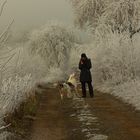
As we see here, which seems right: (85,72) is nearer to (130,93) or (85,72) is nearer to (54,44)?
(130,93)

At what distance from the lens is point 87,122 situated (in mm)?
12492

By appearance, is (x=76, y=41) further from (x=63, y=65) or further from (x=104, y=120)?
(x=104, y=120)

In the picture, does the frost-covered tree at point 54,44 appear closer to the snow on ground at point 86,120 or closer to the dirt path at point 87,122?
the snow on ground at point 86,120

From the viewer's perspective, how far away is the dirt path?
10.6 meters

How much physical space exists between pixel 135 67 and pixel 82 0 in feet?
56.2

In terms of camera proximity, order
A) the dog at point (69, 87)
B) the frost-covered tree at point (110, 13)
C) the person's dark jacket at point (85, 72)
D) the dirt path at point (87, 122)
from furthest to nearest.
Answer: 1. the frost-covered tree at point (110, 13)
2. the dog at point (69, 87)
3. the person's dark jacket at point (85, 72)
4. the dirt path at point (87, 122)

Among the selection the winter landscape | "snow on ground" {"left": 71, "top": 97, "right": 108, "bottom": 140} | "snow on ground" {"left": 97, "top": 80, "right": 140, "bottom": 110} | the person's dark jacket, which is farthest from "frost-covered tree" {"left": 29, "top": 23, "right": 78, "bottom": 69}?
"snow on ground" {"left": 71, "top": 97, "right": 108, "bottom": 140}

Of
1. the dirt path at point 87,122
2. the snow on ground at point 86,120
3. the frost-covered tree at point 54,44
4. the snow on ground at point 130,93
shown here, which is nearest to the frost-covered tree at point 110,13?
the snow on ground at point 130,93

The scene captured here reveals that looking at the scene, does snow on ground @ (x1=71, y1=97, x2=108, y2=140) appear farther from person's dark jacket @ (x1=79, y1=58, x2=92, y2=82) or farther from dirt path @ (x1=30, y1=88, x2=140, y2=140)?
person's dark jacket @ (x1=79, y1=58, x2=92, y2=82)

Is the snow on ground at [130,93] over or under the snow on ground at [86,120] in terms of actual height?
over

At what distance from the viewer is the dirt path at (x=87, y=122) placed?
1064 centimetres

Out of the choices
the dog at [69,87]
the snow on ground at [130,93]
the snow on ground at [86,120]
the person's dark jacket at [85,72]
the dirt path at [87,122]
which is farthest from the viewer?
the dog at [69,87]

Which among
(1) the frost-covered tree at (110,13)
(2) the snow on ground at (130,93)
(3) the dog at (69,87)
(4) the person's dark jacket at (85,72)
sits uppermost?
(1) the frost-covered tree at (110,13)

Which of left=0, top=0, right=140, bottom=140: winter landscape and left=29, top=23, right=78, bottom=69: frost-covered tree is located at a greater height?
left=29, top=23, right=78, bottom=69: frost-covered tree
